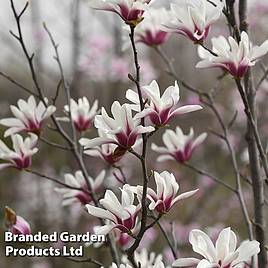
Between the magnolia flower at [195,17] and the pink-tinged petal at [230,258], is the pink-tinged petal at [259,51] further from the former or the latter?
the pink-tinged petal at [230,258]

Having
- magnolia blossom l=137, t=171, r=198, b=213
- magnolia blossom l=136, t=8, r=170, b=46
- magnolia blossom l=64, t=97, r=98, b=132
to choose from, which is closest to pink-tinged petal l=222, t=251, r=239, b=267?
magnolia blossom l=137, t=171, r=198, b=213

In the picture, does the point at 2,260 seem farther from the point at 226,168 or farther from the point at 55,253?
the point at 55,253

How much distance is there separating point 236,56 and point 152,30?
0.53 metres

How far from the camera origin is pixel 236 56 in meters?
0.87

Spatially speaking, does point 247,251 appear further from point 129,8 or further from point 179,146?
point 179,146

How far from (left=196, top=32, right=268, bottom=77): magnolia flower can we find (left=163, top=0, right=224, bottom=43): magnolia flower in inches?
1.4

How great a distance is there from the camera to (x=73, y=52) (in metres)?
3.60

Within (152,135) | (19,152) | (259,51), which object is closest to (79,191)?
(19,152)

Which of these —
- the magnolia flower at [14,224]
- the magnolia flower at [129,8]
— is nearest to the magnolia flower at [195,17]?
the magnolia flower at [129,8]

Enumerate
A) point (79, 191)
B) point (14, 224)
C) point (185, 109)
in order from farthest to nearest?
point (79, 191), point (14, 224), point (185, 109)

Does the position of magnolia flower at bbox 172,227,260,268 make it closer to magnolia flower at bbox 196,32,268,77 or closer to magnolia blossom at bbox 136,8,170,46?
magnolia flower at bbox 196,32,268,77

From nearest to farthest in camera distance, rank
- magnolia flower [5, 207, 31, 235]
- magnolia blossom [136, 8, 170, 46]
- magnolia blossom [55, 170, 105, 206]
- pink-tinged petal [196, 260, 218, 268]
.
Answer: pink-tinged petal [196, 260, 218, 268] < magnolia flower [5, 207, 31, 235] < magnolia blossom [55, 170, 105, 206] < magnolia blossom [136, 8, 170, 46]

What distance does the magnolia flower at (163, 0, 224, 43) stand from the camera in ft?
2.96

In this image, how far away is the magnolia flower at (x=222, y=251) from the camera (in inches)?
28.9
